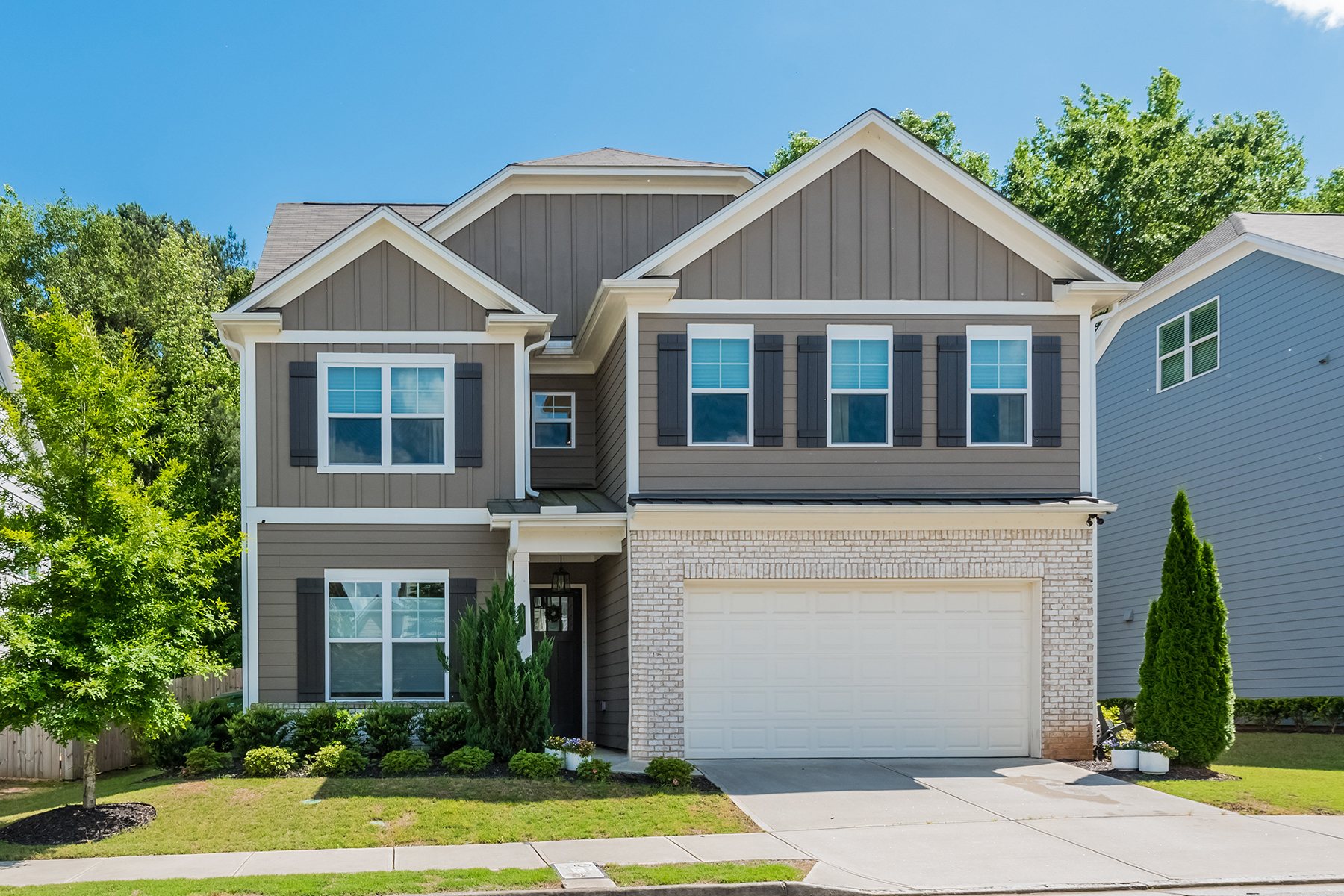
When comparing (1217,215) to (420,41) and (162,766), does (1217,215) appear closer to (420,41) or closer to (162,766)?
(420,41)

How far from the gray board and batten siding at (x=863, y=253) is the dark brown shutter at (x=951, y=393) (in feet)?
2.14

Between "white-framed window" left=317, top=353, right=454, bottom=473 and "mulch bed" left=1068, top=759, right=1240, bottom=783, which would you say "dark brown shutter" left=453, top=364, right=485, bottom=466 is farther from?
"mulch bed" left=1068, top=759, right=1240, bottom=783

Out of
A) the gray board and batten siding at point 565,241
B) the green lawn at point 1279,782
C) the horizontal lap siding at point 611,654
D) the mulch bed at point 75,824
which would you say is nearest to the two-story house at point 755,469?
the horizontal lap siding at point 611,654

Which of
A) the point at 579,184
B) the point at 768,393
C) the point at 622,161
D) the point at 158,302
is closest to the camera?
the point at 768,393

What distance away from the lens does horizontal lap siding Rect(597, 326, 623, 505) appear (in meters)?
15.1

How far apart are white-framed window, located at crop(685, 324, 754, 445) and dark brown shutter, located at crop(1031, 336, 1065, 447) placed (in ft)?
11.8

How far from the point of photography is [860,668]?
14492 mm

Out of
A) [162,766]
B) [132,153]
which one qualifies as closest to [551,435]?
[162,766]

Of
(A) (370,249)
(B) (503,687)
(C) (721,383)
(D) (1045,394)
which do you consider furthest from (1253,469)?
(A) (370,249)

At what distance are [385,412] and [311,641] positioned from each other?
3045mm

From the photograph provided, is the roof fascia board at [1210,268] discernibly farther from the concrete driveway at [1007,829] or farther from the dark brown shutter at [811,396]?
the concrete driveway at [1007,829]

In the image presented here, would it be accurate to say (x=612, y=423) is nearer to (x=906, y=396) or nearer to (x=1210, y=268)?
(x=906, y=396)

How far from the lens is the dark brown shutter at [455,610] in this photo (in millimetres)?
14844

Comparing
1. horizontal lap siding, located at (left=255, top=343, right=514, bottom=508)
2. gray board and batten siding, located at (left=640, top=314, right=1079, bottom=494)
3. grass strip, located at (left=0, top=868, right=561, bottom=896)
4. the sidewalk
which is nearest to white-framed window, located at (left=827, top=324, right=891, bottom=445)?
gray board and batten siding, located at (left=640, top=314, right=1079, bottom=494)
